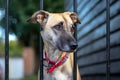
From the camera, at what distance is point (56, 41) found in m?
3.84

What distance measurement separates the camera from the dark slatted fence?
490 cm

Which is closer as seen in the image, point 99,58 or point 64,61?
point 64,61

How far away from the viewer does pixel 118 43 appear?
15.5 ft

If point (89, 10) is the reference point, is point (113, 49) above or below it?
below

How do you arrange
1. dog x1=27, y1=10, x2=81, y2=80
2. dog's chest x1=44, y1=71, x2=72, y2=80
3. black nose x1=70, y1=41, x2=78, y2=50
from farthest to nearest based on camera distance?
dog's chest x1=44, y1=71, x2=72, y2=80 → dog x1=27, y1=10, x2=81, y2=80 → black nose x1=70, y1=41, x2=78, y2=50

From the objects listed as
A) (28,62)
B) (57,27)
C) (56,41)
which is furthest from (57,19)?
(28,62)

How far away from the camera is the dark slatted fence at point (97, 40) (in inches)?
193

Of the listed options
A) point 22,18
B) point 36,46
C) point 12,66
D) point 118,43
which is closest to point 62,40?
point 118,43

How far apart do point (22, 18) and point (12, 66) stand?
12.2 metres

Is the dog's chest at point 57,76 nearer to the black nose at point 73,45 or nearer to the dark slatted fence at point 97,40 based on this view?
the black nose at point 73,45

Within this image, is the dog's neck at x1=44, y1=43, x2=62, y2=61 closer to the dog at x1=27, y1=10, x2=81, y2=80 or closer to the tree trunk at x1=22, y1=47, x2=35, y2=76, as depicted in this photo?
the dog at x1=27, y1=10, x2=81, y2=80

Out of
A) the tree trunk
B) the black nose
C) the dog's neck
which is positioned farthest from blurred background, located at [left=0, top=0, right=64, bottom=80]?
the black nose

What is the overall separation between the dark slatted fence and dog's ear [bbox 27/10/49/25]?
101 centimetres

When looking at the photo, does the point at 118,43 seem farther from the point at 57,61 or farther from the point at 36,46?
the point at 36,46
